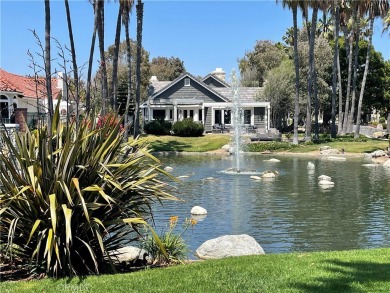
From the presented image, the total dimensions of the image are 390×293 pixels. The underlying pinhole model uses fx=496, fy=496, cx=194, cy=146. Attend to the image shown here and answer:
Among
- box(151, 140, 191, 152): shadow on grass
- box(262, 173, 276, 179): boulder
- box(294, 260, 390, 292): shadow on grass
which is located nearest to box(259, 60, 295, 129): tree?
box(151, 140, 191, 152): shadow on grass

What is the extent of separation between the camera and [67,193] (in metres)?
5.77

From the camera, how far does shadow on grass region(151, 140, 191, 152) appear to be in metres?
37.6

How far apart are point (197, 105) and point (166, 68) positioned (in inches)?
1324

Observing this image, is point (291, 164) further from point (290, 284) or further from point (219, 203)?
→ point (290, 284)

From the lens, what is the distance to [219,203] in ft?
50.2

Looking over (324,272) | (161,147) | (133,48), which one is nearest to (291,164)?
(161,147)

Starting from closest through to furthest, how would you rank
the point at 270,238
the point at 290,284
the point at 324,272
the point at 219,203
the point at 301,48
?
the point at 290,284 < the point at 324,272 < the point at 270,238 < the point at 219,203 < the point at 301,48

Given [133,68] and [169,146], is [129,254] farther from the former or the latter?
[133,68]

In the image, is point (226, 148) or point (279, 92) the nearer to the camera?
point (226, 148)

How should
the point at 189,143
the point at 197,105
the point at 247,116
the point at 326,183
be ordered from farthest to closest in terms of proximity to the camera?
the point at 247,116 < the point at 197,105 < the point at 189,143 < the point at 326,183

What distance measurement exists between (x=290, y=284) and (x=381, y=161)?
2571cm

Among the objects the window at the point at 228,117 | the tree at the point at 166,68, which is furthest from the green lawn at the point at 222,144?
the tree at the point at 166,68

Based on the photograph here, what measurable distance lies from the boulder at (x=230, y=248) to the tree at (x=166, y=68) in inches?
2718

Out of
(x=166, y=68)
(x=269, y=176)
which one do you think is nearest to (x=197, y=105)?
(x=269, y=176)
